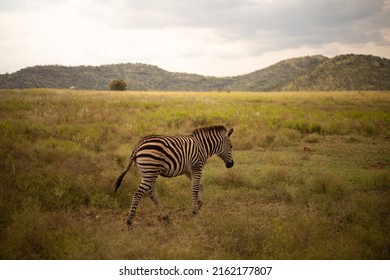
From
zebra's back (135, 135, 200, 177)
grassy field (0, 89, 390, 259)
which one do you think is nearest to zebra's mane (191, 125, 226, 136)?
zebra's back (135, 135, 200, 177)

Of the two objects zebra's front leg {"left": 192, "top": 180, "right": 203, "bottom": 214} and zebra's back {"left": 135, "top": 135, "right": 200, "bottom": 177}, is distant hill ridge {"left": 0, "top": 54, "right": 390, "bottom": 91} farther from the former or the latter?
zebra's front leg {"left": 192, "top": 180, "right": 203, "bottom": 214}

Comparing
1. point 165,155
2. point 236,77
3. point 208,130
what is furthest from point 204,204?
point 236,77

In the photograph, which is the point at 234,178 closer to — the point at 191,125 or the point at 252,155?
the point at 252,155

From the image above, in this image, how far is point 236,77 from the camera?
137 m

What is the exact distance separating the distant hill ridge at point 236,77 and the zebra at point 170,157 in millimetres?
43865

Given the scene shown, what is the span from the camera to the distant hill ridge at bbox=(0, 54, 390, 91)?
6981 cm

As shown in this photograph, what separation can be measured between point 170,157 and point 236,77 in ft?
441

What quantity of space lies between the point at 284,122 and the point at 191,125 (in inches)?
246

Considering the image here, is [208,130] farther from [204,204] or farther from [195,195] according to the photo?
[204,204]

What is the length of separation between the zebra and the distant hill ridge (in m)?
43.9

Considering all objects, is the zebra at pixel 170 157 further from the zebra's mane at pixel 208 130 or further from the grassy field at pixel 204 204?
the grassy field at pixel 204 204

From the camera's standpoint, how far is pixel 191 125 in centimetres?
1992
